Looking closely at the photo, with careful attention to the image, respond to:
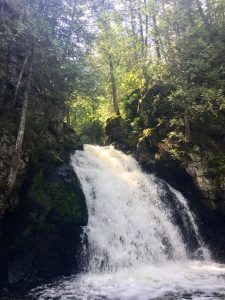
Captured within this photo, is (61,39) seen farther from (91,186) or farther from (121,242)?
(121,242)

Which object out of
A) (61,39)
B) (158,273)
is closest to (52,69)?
(61,39)

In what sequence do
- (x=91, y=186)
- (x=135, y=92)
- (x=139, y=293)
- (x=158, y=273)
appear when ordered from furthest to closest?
1. (x=135, y=92)
2. (x=91, y=186)
3. (x=158, y=273)
4. (x=139, y=293)

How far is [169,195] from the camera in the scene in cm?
1944

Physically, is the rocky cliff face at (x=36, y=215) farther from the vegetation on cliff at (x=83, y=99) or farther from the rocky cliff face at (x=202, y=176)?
the rocky cliff face at (x=202, y=176)

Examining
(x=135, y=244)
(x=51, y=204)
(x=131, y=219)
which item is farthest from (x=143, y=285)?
(x=51, y=204)

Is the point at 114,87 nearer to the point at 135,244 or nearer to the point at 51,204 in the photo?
the point at 51,204

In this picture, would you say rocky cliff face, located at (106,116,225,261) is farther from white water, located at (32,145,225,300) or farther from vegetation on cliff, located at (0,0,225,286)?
white water, located at (32,145,225,300)

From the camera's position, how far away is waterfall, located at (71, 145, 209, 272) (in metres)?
15.0

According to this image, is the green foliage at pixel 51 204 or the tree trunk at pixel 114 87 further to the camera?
the tree trunk at pixel 114 87

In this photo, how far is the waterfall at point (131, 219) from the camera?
14977 millimetres

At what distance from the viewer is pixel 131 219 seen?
16.7m

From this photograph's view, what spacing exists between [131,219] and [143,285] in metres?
4.79

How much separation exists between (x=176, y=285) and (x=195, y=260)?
15.7 feet

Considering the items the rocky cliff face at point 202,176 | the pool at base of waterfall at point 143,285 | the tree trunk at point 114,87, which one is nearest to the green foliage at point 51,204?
the pool at base of waterfall at point 143,285
